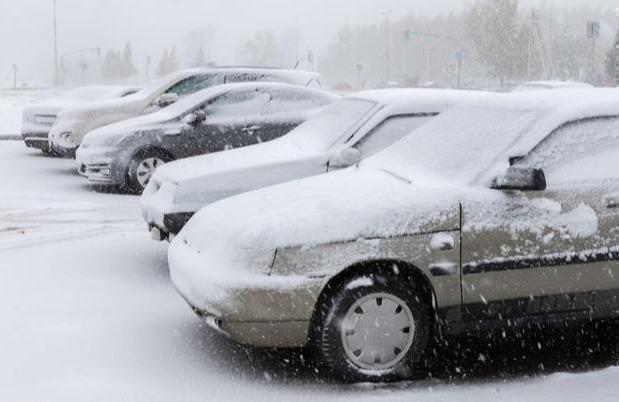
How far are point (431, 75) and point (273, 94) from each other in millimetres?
127364

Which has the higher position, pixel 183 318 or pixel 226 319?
pixel 226 319

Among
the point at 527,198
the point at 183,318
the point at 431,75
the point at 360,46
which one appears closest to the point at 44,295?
the point at 183,318

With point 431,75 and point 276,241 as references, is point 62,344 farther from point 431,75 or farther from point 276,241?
point 431,75

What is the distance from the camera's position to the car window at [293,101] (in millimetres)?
12656

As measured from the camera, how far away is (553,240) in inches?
216

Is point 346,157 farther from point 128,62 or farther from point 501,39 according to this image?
point 128,62

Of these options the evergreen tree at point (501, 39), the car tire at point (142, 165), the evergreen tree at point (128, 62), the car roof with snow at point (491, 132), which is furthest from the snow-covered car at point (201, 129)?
the evergreen tree at point (128, 62)

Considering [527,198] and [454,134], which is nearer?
[527,198]

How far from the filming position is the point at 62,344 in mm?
6074

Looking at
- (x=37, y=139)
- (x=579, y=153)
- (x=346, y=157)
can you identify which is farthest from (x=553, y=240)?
(x=37, y=139)

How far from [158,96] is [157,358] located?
10466 millimetres

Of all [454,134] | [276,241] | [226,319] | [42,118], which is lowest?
[42,118]

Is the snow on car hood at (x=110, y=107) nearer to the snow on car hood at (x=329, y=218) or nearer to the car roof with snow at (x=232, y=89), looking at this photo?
the car roof with snow at (x=232, y=89)

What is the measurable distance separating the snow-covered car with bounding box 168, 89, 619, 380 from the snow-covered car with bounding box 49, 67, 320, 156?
Answer: 9741mm
